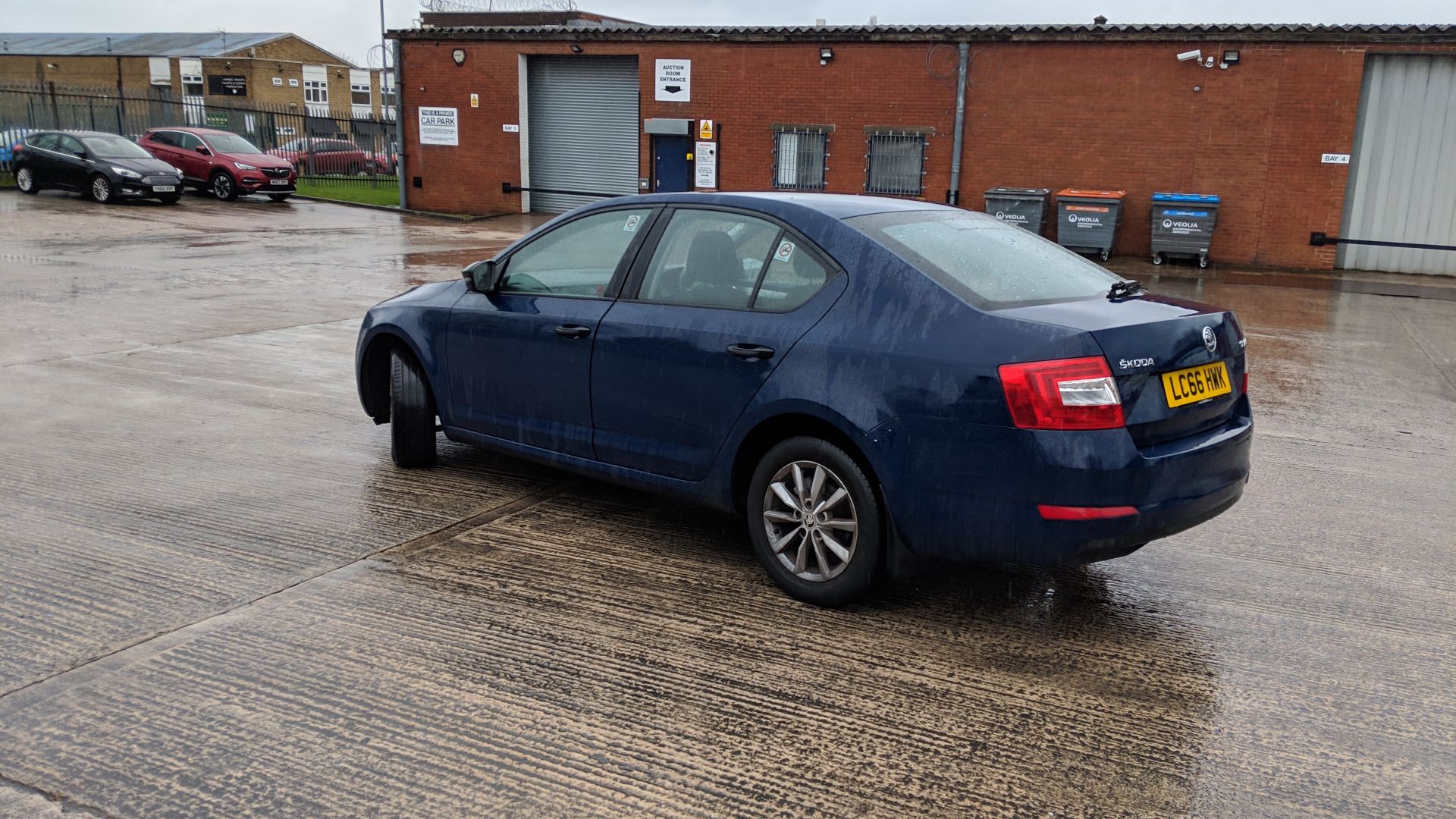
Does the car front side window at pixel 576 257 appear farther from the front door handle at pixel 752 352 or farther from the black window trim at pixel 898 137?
the black window trim at pixel 898 137

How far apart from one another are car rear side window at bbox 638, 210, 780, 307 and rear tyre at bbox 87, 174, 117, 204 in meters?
23.1

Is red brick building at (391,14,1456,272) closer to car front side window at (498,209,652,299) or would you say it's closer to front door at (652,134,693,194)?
front door at (652,134,693,194)

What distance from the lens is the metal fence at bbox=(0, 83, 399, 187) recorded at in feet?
98.1

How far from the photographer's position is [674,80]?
23.8 metres

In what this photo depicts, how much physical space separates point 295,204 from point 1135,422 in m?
26.6

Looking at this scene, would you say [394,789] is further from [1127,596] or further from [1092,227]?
[1092,227]

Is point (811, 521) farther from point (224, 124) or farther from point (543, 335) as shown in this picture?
point (224, 124)

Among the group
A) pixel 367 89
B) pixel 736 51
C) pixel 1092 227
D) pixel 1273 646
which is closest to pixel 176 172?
pixel 736 51

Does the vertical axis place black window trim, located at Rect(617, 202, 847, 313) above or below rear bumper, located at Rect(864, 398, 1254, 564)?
above

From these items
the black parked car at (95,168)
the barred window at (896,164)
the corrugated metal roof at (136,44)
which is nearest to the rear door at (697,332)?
the barred window at (896,164)

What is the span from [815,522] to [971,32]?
18744 millimetres

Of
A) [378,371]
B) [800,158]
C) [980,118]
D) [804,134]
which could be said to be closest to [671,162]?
[800,158]

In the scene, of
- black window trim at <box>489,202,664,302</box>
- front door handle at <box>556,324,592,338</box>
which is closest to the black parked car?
black window trim at <box>489,202,664,302</box>

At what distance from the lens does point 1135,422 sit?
3570mm
